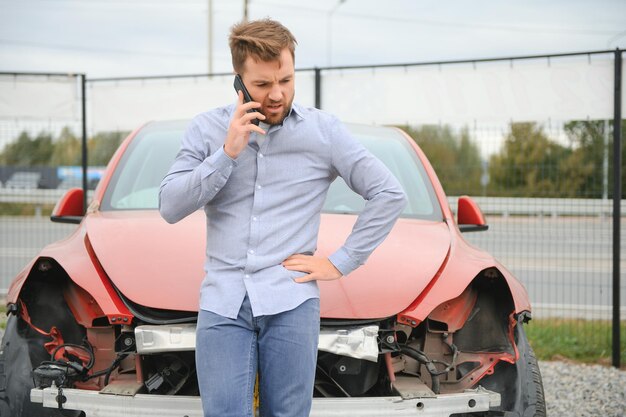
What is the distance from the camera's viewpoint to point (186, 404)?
2.56 m

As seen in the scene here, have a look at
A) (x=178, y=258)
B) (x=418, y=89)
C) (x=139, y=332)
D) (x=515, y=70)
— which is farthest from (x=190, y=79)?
(x=139, y=332)

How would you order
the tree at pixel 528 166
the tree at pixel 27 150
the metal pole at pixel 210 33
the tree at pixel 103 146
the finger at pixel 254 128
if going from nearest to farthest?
the finger at pixel 254 128 → the tree at pixel 528 166 → the tree at pixel 27 150 → the tree at pixel 103 146 → the metal pole at pixel 210 33

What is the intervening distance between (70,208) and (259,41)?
2.29 metres

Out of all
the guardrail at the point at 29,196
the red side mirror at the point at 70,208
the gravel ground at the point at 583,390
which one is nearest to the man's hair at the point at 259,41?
the red side mirror at the point at 70,208

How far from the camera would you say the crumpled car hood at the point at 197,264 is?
2797 millimetres

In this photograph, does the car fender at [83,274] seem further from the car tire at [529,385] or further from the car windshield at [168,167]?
the car tire at [529,385]

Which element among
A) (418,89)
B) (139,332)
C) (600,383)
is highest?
(418,89)

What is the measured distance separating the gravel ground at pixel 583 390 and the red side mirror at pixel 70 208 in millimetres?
3129

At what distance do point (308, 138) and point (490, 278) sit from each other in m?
1.15

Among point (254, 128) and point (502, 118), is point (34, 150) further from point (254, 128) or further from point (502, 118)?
point (254, 128)

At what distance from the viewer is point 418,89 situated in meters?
6.36

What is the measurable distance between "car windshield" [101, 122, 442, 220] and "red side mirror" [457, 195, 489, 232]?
203 millimetres

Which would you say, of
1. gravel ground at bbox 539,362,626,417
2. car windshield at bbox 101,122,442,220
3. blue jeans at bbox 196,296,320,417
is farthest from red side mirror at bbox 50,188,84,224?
gravel ground at bbox 539,362,626,417

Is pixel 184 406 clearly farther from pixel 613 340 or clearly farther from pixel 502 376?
pixel 613 340
